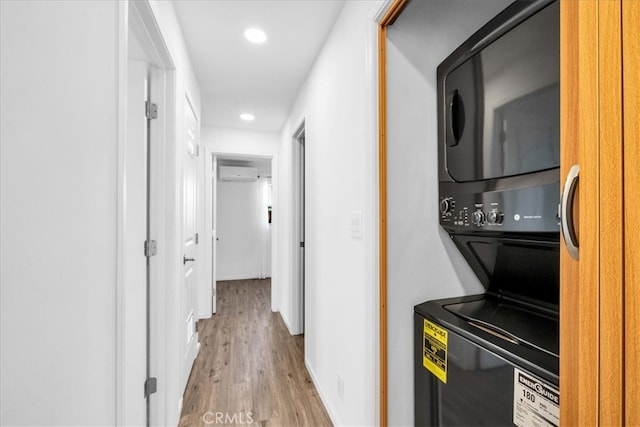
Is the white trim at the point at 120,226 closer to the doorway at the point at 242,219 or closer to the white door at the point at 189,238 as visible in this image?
the white door at the point at 189,238

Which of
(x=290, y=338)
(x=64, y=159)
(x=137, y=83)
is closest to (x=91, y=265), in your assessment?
(x=64, y=159)

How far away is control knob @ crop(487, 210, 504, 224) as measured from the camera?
100cm

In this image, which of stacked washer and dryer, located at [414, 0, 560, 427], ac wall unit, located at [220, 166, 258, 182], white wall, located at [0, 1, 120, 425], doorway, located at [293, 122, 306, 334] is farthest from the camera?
ac wall unit, located at [220, 166, 258, 182]

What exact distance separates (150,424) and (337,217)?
1548 mm

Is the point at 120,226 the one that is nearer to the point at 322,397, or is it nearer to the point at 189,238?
the point at 189,238

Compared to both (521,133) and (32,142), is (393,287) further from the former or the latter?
(32,142)

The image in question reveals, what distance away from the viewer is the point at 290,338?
3146 mm

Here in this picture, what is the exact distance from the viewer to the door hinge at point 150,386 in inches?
65.2

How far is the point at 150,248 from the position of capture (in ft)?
5.47

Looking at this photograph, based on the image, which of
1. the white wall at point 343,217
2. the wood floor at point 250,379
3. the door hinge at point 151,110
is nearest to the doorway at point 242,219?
the wood floor at point 250,379

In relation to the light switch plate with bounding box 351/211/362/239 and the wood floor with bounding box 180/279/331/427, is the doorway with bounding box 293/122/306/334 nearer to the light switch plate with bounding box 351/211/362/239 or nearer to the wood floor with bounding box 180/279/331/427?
the wood floor with bounding box 180/279/331/427

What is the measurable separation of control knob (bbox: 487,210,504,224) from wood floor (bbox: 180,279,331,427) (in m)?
1.59

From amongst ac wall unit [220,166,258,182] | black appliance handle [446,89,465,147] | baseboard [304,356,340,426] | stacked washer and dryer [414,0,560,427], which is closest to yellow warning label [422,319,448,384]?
stacked washer and dryer [414,0,560,427]

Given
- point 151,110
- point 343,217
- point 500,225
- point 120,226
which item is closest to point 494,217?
point 500,225
